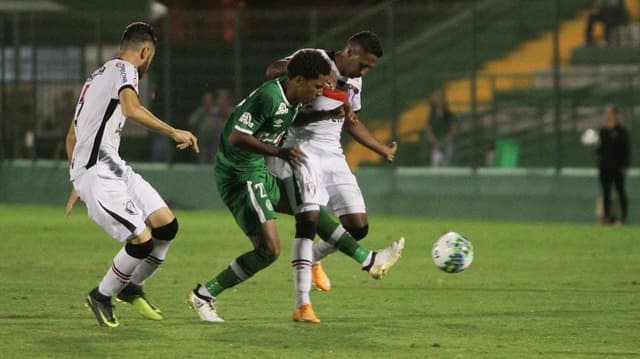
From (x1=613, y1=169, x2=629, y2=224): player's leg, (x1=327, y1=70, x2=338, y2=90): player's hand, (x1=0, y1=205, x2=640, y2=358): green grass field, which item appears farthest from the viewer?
(x1=613, y1=169, x2=629, y2=224): player's leg

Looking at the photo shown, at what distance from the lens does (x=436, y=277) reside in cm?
1677

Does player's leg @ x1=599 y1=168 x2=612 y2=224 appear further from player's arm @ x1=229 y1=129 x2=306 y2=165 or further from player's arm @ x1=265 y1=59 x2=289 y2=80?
player's arm @ x1=229 y1=129 x2=306 y2=165

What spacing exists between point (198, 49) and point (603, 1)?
7906mm

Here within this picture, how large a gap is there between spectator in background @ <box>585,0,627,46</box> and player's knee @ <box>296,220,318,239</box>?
55.0 ft

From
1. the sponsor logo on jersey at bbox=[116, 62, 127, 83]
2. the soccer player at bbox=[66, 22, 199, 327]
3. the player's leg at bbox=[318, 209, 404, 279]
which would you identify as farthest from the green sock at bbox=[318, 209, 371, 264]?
the sponsor logo on jersey at bbox=[116, 62, 127, 83]

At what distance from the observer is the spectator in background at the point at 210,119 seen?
30.5 m

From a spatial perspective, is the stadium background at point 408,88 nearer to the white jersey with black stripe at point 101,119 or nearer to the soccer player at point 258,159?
the soccer player at point 258,159

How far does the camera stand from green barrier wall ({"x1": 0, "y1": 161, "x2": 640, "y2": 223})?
1094 inches

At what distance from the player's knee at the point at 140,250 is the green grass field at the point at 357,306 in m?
0.56

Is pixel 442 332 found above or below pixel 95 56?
below

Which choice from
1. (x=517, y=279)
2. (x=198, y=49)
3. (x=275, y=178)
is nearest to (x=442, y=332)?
(x=275, y=178)

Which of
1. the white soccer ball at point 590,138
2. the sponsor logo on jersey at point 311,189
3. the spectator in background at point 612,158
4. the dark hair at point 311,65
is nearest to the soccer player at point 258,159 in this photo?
the dark hair at point 311,65

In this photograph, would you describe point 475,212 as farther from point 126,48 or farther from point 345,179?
point 126,48

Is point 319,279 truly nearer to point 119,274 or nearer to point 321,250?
point 321,250
